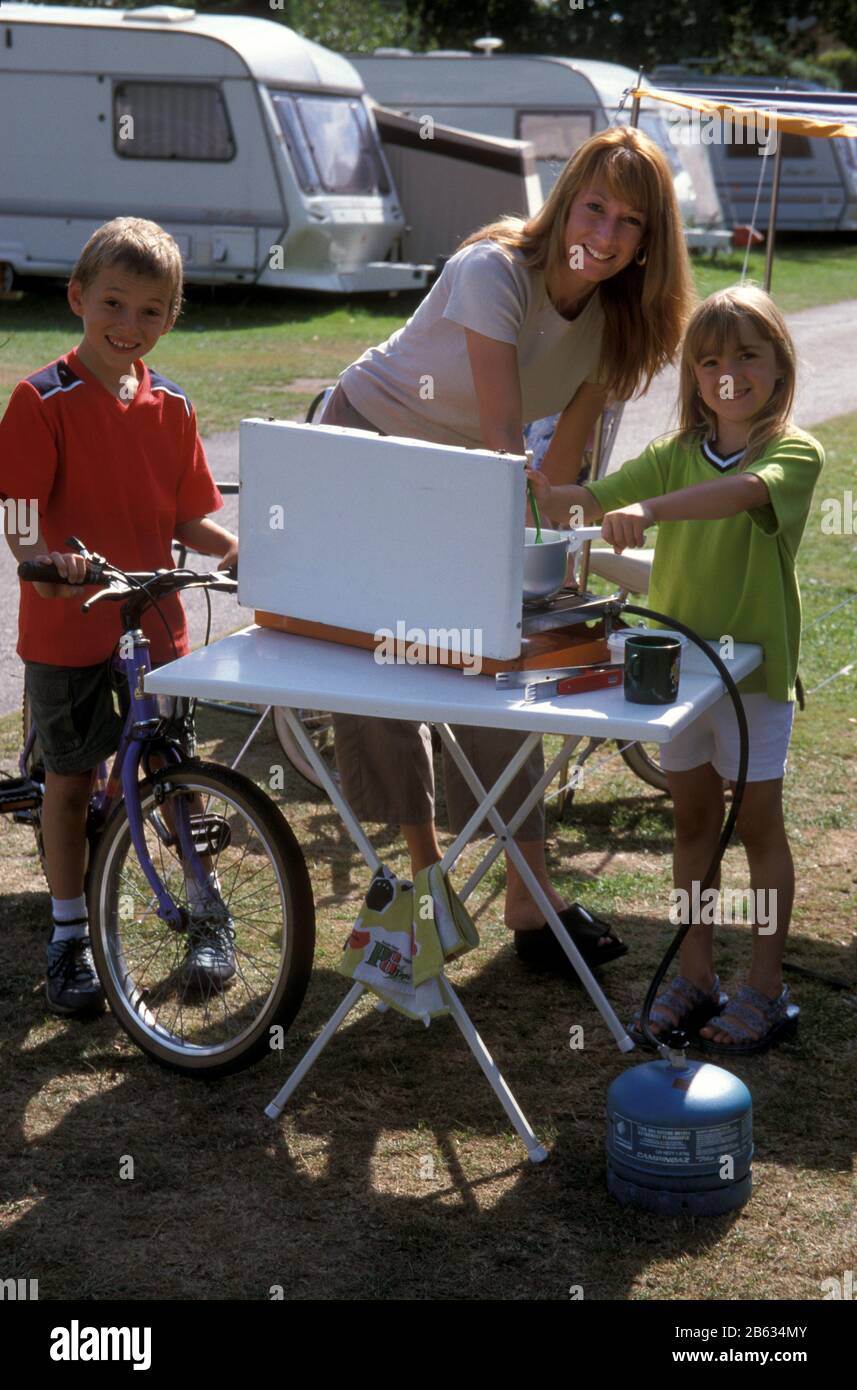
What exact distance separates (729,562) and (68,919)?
157 centimetres

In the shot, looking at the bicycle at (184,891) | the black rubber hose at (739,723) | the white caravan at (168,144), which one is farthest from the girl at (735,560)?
the white caravan at (168,144)

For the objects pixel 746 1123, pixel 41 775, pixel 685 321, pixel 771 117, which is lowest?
pixel 746 1123

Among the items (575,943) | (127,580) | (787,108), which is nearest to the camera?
(127,580)

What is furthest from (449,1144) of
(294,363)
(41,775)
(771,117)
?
(294,363)

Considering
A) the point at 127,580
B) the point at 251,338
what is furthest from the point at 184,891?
the point at 251,338

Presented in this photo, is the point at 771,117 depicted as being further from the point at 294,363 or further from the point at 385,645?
the point at 294,363

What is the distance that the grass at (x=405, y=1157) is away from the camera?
101 inches

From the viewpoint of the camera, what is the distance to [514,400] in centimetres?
302

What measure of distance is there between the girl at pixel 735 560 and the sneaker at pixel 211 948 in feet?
2.93

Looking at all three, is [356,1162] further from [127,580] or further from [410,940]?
[127,580]

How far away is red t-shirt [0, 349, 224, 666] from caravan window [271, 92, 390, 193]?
38.3 ft

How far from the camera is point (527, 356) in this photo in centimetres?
323

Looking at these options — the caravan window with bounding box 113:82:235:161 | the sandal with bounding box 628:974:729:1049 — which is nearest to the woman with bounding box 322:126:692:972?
the sandal with bounding box 628:974:729:1049
